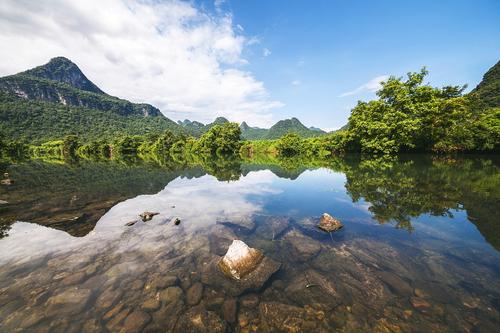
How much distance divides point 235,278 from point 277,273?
3.65ft

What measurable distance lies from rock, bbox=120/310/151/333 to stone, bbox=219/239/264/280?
2.07 meters

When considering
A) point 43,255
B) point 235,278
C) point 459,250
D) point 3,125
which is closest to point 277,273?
point 235,278

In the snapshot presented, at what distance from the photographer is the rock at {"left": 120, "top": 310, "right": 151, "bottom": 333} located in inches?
161

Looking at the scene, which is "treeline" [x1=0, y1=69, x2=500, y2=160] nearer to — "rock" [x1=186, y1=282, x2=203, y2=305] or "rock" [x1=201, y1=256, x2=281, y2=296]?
"rock" [x1=201, y1=256, x2=281, y2=296]

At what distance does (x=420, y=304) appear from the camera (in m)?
4.63

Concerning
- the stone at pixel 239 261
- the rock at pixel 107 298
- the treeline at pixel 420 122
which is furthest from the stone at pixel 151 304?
the treeline at pixel 420 122

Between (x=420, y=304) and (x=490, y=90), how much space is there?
13787 cm

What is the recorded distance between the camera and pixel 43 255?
692 centimetres

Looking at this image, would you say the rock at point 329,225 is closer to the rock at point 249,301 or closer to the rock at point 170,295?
the rock at point 249,301

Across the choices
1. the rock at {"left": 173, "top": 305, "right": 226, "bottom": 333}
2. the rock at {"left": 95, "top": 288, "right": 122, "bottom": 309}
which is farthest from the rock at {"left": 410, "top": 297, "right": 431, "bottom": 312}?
the rock at {"left": 95, "top": 288, "right": 122, "bottom": 309}

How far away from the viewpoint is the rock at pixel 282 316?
4133mm

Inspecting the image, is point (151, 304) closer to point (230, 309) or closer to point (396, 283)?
point (230, 309)

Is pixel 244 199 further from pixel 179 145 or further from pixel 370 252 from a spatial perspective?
pixel 179 145

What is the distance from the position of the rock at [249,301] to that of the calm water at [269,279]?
0.10 feet
